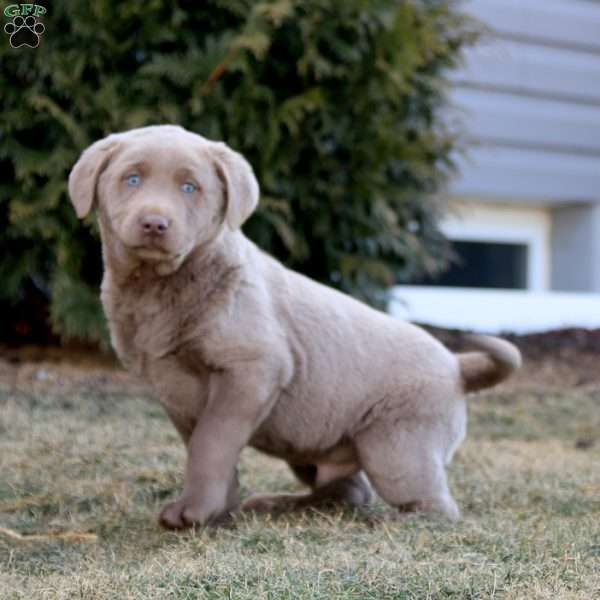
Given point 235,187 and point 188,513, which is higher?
point 235,187

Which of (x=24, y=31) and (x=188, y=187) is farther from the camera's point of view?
(x=24, y=31)

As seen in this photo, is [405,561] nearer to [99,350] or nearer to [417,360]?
→ [417,360]

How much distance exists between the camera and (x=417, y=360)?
3.64m

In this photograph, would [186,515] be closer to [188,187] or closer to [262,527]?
[262,527]

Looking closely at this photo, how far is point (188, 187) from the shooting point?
3188 mm

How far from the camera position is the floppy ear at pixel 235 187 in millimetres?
3277

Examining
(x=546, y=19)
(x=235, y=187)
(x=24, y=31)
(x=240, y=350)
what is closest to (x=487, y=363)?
(x=240, y=350)

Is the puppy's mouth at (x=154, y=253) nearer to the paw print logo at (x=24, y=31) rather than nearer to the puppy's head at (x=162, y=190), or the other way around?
the puppy's head at (x=162, y=190)

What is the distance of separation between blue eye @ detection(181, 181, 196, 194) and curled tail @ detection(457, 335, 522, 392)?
1.10 metres

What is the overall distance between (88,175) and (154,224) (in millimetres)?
379

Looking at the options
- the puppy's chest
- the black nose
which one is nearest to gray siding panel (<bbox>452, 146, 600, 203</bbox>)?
the puppy's chest

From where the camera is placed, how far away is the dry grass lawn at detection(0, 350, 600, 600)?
2.39 metres

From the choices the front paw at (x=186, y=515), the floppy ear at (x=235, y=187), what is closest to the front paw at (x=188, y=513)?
the front paw at (x=186, y=515)

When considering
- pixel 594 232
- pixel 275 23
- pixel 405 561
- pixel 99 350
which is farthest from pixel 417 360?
pixel 594 232
